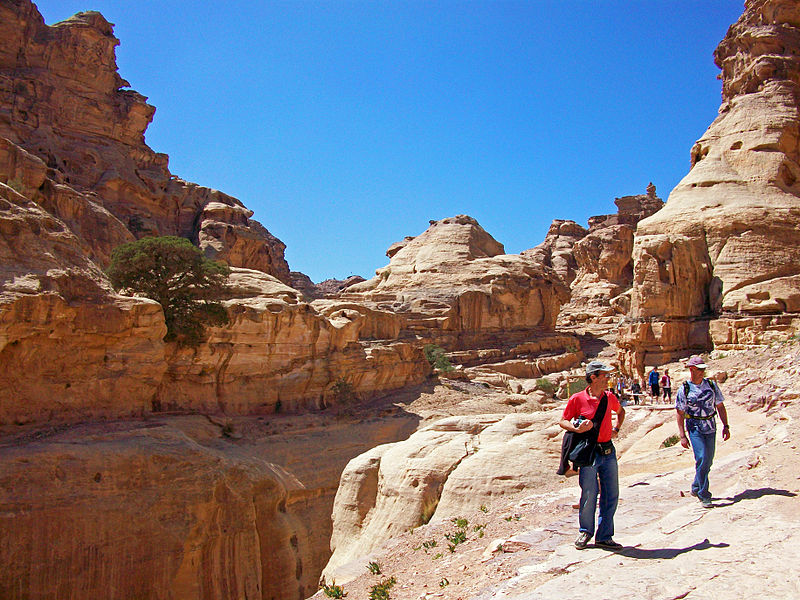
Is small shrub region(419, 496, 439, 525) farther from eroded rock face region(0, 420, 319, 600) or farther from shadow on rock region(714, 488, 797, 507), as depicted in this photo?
eroded rock face region(0, 420, 319, 600)

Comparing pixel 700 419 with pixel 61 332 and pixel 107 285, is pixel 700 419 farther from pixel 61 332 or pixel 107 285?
pixel 107 285

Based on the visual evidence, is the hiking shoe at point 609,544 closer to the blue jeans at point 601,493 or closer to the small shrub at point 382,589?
the blue jeans at point 601,493

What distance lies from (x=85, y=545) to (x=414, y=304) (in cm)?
3093

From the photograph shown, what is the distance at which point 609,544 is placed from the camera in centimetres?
576

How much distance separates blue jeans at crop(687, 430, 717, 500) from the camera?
6605 millimetres

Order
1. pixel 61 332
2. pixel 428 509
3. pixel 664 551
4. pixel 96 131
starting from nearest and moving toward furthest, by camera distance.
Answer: pixel 664 551 → pixel 428 509 → pixel 61 332 → pixel 96 131

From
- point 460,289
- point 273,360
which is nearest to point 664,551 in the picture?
point 273,360

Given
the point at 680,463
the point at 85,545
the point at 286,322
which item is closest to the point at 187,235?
the point at 286,322

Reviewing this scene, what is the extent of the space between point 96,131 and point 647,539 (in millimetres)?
45992

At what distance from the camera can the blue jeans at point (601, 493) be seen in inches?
232

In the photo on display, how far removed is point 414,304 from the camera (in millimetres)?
43094

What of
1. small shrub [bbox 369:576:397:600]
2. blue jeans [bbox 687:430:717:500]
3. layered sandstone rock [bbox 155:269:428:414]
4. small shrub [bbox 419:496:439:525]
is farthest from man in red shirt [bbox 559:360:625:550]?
layered sandstone rock [bbox 155:269:428:414]

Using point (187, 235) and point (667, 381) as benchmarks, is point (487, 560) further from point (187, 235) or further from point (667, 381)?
point (187, 235)

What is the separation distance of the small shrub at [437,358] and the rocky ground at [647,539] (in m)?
26.3
